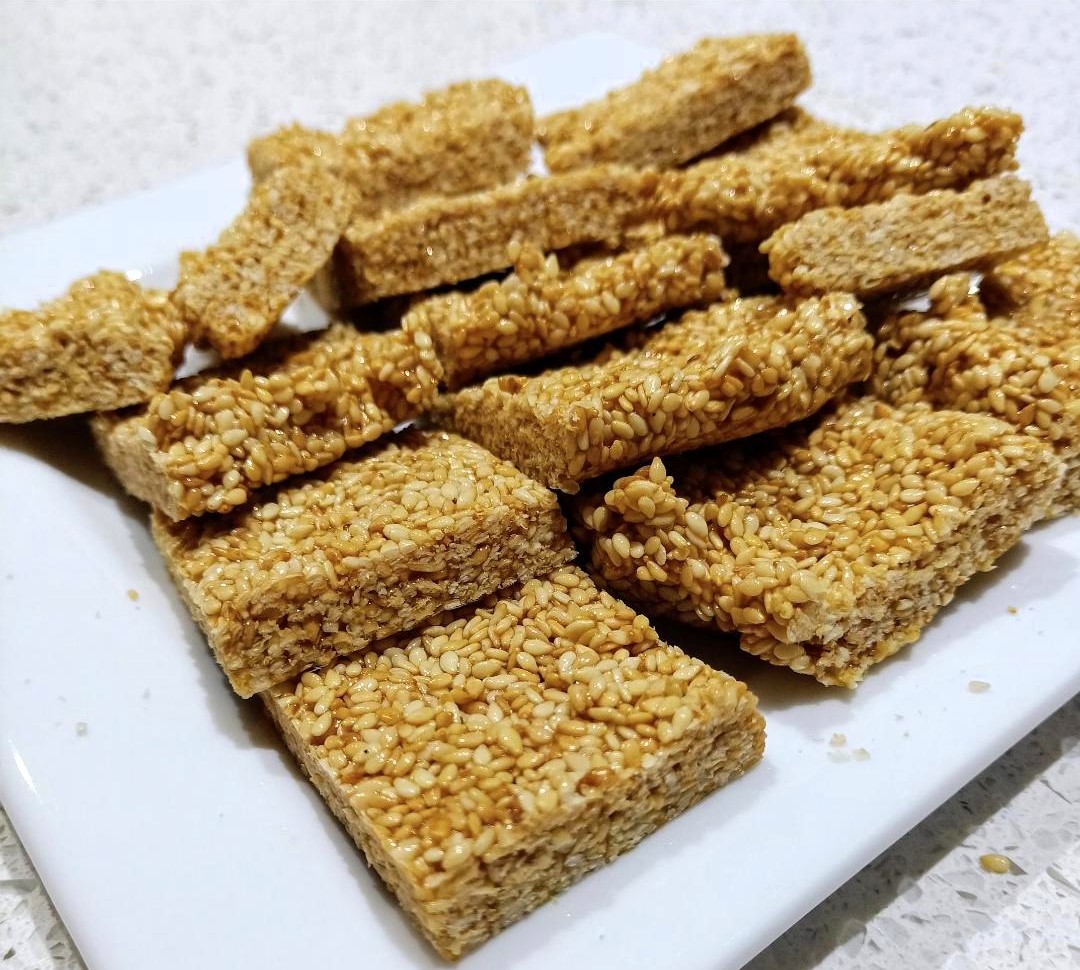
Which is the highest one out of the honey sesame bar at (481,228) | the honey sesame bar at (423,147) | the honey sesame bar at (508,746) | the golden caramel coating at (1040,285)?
the honey sesame bar at (423,147)

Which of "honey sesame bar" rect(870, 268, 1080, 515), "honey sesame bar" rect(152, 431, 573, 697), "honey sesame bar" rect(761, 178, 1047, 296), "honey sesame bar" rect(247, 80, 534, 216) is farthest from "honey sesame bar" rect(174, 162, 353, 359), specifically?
"honey sesame bar" rect(870, 268, 1080, 515)

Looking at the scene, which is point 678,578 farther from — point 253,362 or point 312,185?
point 312,185

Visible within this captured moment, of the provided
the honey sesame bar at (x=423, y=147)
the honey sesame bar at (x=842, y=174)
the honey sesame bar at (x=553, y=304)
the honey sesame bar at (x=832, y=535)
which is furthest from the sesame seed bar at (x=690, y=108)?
the honey sesame bar at (x=832, y=535)

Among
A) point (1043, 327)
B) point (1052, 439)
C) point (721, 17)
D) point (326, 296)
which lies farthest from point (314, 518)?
point (721, 17)

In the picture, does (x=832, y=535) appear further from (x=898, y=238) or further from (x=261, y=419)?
(x=261, y=419)

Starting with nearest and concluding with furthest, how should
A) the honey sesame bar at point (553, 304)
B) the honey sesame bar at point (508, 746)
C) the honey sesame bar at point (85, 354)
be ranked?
the honey sesame bar at point (508, 746), the honey sesame bar at point (85, 354), the honey sesame bar at point (553, 304)

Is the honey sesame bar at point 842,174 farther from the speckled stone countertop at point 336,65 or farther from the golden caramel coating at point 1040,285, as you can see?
the speckled stone countertop at point 336,65

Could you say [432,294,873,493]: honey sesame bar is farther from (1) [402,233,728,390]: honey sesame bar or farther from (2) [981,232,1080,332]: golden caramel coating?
(2) [981,232,1080,332]: golden caramel coating
